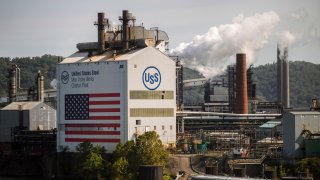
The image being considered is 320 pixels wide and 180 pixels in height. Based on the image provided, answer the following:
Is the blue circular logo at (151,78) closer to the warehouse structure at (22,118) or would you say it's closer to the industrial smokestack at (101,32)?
the industrial smokestack at (101,32)

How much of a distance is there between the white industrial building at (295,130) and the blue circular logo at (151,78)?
44.8 feet

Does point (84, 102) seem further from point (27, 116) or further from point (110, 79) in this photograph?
point (27, 116)

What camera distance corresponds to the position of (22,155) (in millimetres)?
91438

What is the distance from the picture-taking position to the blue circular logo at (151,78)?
8125 centimetres

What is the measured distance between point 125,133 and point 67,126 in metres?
7.85

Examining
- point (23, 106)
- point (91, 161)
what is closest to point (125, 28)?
point (91, 161)

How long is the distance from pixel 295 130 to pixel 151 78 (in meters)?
15.6

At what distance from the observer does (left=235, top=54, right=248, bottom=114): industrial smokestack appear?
4498 inches

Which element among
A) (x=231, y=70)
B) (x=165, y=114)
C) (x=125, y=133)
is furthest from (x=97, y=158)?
(x=231, y=70)

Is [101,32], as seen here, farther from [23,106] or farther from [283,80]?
[283,80]

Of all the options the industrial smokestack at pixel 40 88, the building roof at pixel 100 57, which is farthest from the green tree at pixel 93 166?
the industrial smokestack at pixel 40 88

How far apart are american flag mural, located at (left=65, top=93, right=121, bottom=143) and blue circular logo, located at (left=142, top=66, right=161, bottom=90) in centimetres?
312

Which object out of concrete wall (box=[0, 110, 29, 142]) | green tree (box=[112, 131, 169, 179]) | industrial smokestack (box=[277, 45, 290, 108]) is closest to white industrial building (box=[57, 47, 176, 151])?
green tree (box=[112, 131, 169, 179])

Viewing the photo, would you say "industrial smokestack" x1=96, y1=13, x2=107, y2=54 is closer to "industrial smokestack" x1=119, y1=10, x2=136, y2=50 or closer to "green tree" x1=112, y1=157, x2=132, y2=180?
"industrial smokestack" x1=119, y1=10, x2=136, y2=50
